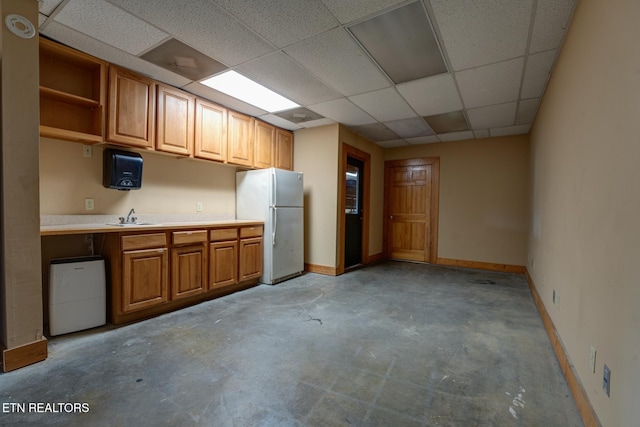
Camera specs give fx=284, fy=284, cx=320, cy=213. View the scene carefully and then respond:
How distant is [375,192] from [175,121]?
12.9 ft

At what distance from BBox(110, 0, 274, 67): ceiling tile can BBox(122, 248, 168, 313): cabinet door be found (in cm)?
194

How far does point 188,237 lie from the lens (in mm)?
3086

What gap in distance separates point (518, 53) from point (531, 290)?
9.79 ft

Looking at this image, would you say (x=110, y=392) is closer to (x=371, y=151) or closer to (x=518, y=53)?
(x=518, y=53)

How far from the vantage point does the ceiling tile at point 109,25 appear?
2.00 metres

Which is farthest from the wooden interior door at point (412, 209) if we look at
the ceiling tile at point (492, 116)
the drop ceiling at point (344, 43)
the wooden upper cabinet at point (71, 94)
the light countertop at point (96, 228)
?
the wooden upper cabinet at point (71, 94)

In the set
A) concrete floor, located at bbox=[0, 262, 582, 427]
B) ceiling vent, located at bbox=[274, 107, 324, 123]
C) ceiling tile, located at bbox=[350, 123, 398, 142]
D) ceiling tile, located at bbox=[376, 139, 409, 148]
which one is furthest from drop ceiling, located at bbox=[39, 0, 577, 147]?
concrete floor, located at bbox=[0, 262, 582, 427]

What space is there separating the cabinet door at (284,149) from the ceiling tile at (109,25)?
2.37 metres

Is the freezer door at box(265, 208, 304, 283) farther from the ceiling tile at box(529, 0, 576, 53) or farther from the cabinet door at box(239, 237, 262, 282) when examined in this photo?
the ceiling tile at box(529, 0, 576, 53)

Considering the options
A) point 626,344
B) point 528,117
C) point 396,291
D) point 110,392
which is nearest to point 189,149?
point 110,392

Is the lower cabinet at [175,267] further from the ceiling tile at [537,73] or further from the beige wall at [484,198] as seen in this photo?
the beige wall at [484,198]

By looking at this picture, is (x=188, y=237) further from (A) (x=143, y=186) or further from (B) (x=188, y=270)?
(A) (x=143, y=186)

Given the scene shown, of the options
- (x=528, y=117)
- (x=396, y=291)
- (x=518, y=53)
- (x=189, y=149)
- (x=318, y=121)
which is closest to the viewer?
(x=518, y=53)

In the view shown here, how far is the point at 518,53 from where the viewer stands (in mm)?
2473
